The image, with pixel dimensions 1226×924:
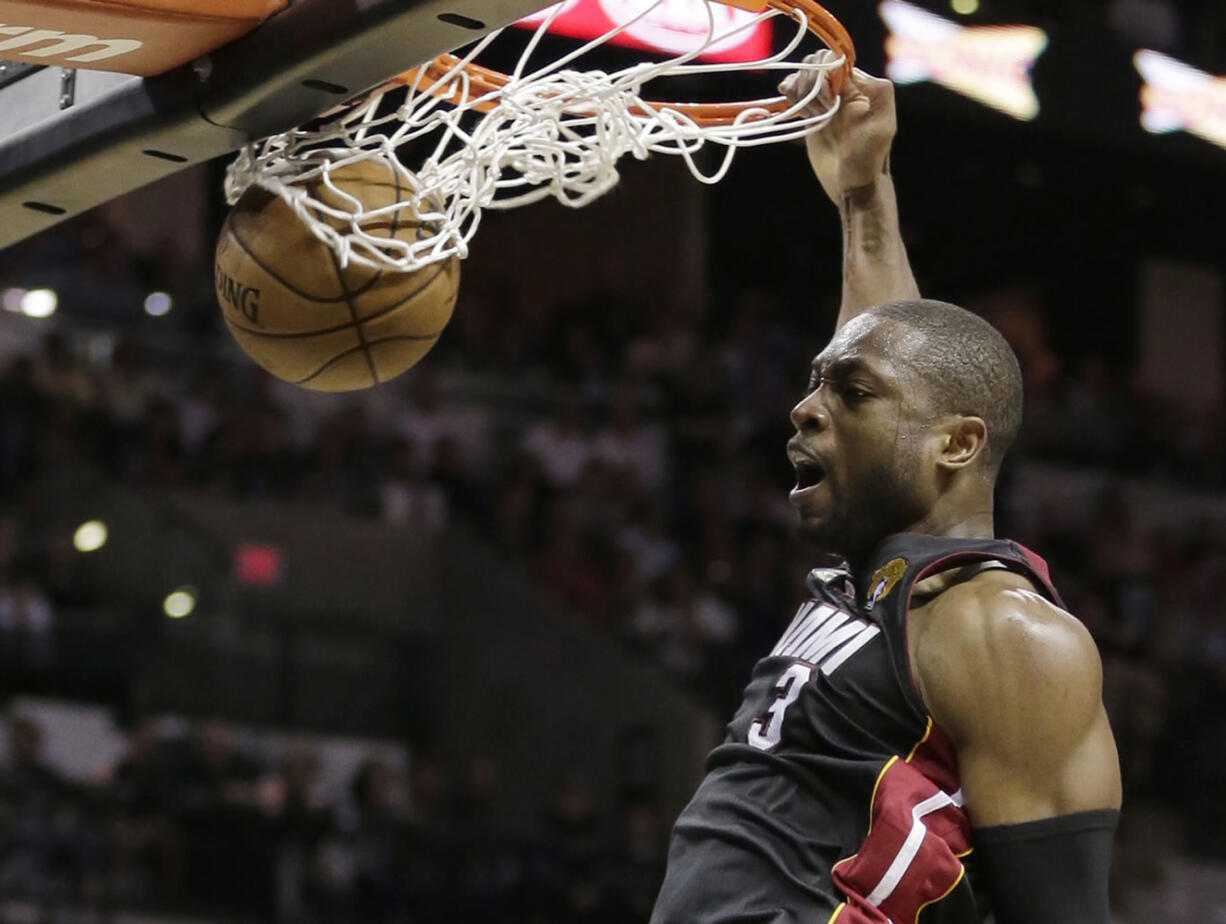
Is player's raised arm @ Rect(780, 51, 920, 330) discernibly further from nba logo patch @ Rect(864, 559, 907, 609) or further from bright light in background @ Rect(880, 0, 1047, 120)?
bright light in background @ Rect(880, 0, 1047, 120)

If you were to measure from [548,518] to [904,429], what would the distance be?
23.2 ft

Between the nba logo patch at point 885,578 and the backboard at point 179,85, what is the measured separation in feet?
2.61

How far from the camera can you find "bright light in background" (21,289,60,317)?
8.70 metres

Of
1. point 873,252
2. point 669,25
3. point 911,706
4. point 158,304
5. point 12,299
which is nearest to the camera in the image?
point 911,706

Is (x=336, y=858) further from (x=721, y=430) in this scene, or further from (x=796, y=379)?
(x=796, y=379)

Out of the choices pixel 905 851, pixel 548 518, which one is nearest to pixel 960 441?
pixel 905 851

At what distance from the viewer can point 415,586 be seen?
952 centimetres

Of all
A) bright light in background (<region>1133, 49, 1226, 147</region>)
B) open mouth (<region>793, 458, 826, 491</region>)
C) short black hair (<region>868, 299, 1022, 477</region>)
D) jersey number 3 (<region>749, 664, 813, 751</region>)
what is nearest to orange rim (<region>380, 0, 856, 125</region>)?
short black hair (<region>868, 299, 1022, 477</region>)

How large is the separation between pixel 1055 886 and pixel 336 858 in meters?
5.45

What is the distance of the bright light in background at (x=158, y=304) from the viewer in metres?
9.07

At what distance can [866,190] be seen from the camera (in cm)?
311

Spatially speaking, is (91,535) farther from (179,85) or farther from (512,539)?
(179,85)

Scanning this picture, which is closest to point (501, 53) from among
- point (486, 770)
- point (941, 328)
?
point (941, 328)

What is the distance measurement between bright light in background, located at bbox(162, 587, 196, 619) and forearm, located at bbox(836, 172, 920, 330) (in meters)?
5.70
